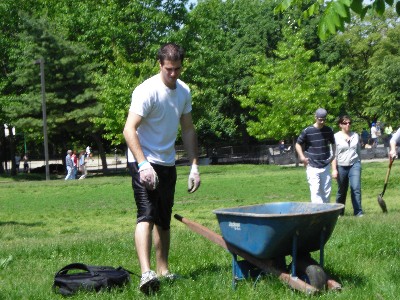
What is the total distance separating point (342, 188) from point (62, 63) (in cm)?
3751

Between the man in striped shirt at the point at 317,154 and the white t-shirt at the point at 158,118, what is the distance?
672cm

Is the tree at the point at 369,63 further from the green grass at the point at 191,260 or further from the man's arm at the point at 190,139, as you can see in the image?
the man's arm at the point at 190,139

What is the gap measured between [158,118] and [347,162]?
27.7ft

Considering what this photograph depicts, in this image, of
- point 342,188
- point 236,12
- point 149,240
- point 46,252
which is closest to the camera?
point 149,240

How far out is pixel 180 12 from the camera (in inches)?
2018

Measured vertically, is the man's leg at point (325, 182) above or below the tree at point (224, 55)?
below

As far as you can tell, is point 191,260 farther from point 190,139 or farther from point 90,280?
point 90,280

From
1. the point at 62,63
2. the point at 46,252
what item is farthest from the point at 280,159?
the point at 46,252

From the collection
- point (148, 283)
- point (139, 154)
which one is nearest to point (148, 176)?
point (139, 154)

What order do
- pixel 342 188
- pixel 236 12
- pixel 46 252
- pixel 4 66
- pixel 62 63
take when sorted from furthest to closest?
pixel 236 12
pixel 4 66
pixel 62 63
pixel 342 188
pixel 46 252

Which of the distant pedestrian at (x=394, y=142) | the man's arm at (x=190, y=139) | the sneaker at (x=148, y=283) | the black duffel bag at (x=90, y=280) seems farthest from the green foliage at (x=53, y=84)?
the sneaker at (x=148, y=283)

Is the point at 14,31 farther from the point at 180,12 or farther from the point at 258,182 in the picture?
the point at 258,182

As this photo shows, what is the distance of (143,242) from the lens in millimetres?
6867

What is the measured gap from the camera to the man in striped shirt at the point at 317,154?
44.9 ft
